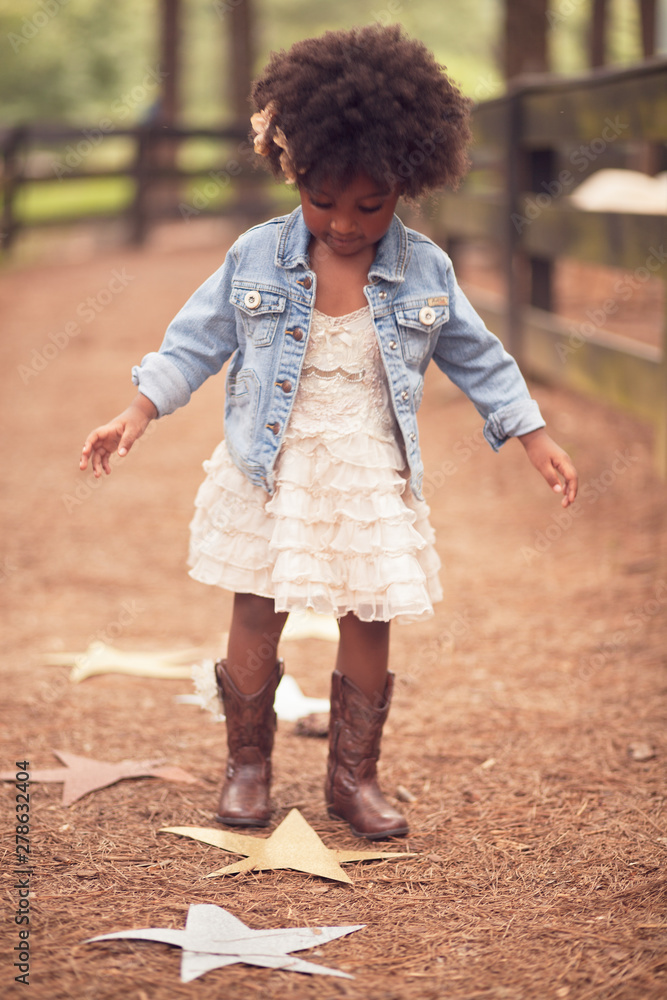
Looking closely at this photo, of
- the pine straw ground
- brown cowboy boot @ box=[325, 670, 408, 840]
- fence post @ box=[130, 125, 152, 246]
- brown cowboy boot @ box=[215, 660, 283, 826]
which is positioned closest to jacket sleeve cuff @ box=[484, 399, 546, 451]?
brown cowboy boot @ box=[325, 670, 408, 840]

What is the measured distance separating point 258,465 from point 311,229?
0.49m

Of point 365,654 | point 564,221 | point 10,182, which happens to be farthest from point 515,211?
point 10,182

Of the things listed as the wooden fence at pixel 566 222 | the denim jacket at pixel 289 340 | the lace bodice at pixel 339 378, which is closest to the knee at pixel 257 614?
the denim jacket at pixel 289 340

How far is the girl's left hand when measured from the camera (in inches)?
84.0

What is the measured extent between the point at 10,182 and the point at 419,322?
10.8m

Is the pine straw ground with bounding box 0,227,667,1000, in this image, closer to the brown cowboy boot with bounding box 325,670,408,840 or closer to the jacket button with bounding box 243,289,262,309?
the brown cowboy boot with bounding box 325,670,408,840

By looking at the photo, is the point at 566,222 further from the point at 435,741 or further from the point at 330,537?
the point at 330,537

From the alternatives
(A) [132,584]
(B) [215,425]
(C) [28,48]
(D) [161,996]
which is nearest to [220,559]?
(D) [161,996]

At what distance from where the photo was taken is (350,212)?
199 centimetres

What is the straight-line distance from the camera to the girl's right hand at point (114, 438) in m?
2.05

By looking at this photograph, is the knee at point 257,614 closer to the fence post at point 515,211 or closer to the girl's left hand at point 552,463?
the girl's left hand at point 552,463

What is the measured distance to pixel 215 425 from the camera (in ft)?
20.6

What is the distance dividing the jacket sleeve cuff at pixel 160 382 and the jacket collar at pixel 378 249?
1.04ft

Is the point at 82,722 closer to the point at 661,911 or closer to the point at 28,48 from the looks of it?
the point at 661,911
